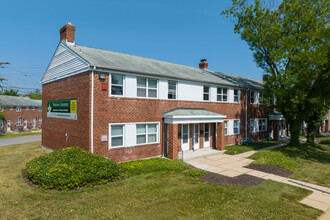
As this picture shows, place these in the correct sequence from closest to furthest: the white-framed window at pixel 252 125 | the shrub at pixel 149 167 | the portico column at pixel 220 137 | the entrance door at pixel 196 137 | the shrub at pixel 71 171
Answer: the shrub at pixel 71 171 → the shrub at pixel 149 167 → the entrance door at pixel 196 137 → the portico column at pixel 220 137 → the white-framed window at pixel 252 125

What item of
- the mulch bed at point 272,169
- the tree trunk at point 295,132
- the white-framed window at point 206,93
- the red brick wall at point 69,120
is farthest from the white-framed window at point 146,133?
the tree trunk at point 295,132

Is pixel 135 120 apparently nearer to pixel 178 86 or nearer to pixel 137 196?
pixel 178 86

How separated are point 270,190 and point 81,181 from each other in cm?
817

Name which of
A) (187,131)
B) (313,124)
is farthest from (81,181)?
(313,124)

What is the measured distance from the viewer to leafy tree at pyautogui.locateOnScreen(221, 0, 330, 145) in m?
15.9

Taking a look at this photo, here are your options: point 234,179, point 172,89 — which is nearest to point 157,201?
point 234,179

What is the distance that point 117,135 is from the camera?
1264 cm

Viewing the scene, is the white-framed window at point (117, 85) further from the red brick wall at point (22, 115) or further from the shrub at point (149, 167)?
the red brick wall at point (22, 115)

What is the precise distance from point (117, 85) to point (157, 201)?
7632 millimetres

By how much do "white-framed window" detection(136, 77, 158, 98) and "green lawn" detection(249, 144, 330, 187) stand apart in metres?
8.45

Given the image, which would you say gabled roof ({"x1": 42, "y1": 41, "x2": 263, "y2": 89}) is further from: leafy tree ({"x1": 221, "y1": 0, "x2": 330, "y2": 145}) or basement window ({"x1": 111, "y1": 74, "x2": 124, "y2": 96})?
leafy tree ({"x1": 221, "y1": 0, "x2": 330, "y2": 145})

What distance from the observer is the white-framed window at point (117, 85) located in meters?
12.5

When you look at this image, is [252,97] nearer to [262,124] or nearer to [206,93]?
[262,124]

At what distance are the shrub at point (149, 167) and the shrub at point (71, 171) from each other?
1033mm
